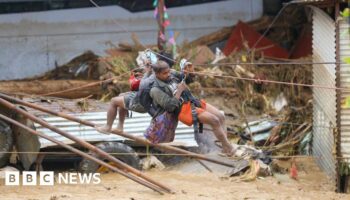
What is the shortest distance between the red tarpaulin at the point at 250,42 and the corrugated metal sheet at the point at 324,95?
9.67 ft

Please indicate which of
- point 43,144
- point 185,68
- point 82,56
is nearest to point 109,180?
point 43,144

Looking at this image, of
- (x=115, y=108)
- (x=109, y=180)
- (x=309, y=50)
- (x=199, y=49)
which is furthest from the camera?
(x=309, y=50)

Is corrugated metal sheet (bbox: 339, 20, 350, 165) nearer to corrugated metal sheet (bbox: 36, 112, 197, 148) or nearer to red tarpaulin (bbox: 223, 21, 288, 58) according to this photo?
corrugated metal sheet (bbox: 36, 112, 197, 148)

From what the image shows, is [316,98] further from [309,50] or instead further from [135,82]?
[135,82]

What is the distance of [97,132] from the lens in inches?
531

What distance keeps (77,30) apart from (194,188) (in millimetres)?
7150

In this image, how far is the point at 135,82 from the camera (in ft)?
33.8

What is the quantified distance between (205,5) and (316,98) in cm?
477

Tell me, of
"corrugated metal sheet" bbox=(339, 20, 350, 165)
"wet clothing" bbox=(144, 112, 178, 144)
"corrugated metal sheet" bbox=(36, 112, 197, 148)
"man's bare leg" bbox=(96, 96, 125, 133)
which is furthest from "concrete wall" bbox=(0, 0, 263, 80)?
"wet clothing" bbox=(144, 112, 178, 144)

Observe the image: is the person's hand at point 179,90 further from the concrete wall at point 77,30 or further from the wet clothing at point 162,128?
the concrete wall at point 77,30

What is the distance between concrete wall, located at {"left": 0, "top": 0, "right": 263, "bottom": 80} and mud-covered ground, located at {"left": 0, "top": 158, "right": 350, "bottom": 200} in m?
5.22

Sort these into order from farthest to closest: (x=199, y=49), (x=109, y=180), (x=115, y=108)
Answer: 1. (x=199, y=49)
2. (x=109, y=180)
3. (x=115, y=108)

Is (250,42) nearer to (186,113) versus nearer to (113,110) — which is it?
(113,110)

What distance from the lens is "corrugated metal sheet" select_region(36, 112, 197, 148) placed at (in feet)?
44.2
